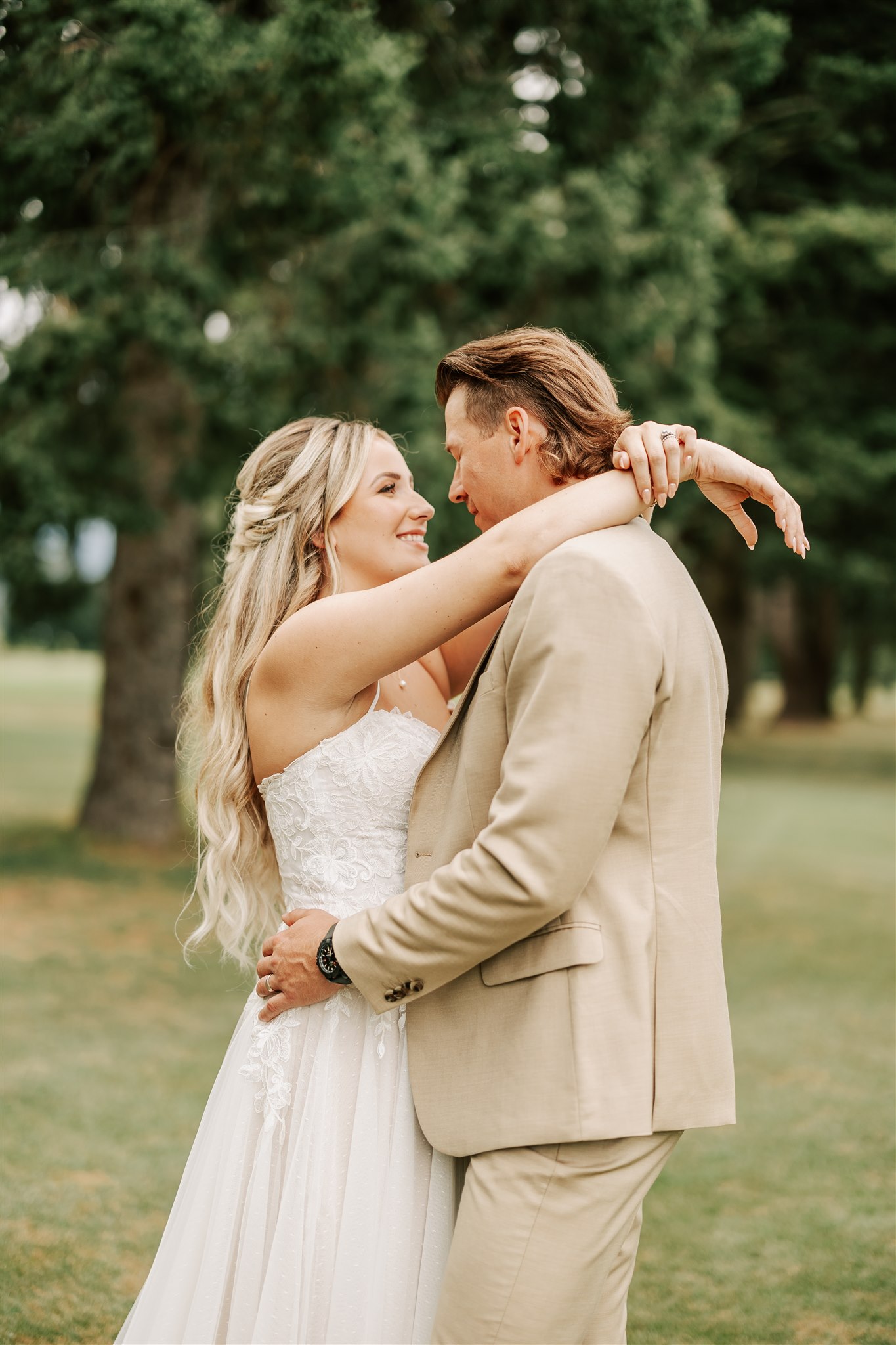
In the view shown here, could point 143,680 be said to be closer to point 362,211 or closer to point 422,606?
point 362,211

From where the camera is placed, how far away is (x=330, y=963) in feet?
7.64

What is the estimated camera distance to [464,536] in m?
9.77

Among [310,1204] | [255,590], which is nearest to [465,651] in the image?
[255,590]

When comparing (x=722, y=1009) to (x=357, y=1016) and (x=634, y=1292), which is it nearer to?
(x=357, y=1016)

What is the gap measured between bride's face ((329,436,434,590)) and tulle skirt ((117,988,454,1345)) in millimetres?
943

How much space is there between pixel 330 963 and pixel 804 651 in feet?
117

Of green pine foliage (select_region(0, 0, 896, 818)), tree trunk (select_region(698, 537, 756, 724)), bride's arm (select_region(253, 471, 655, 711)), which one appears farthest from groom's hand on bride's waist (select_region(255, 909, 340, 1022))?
tree trunk (select_region(698, 537, 756, 724))

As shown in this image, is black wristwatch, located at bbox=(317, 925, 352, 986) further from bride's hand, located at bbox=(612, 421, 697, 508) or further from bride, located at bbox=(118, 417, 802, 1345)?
bride's hand, located at bbox=(612, 421, 697, 508)

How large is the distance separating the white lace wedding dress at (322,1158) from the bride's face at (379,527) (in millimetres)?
343

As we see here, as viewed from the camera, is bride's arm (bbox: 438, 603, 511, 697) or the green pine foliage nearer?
bride's arm (bbox: 438, 603, 511, 697)

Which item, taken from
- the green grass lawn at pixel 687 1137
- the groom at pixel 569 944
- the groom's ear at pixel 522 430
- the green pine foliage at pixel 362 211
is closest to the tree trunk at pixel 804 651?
the green grass lawn at pixel 687 1137

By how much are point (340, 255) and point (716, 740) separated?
849cm

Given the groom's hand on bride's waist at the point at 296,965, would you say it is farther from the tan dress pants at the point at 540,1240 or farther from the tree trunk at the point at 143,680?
the tree trunk at the point at 143,680

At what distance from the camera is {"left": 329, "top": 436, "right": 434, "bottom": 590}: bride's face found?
285cm
